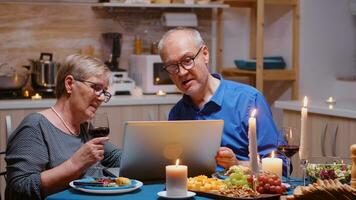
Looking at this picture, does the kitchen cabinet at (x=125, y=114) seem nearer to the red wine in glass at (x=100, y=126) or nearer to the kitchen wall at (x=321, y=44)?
the kitchen wall at (x=321, y=44)

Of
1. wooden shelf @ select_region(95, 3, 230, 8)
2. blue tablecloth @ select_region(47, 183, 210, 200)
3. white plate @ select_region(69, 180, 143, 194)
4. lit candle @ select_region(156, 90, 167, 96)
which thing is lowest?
blue tablecloth @ select_region(47, 183, 210, 200)

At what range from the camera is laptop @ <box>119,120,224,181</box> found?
94.3 inches

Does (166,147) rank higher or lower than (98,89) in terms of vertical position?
lower

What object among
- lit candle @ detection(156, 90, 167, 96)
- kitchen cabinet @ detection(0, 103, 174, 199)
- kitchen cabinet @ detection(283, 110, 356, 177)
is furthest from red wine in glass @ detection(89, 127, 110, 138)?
lit candle @ detection(156, 90, 167, 96)

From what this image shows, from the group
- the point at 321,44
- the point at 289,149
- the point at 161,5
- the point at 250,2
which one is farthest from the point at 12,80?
the point at 289,149

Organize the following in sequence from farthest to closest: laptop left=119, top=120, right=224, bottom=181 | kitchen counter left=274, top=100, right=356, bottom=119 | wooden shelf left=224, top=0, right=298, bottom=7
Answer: wooden shelf left=224, top=0, right=298, bottom=7, kitchen counter left=274, top=100, right=356, bottom=119, laptop left=119, top=120, right=224, bottom=181

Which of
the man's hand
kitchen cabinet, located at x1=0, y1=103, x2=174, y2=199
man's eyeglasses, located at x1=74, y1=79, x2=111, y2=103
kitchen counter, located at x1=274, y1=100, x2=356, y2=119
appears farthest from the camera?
kitchen cabinet, located at x1=0, y1=103, x2=174, y2=199

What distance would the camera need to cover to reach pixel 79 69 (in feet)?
9.38

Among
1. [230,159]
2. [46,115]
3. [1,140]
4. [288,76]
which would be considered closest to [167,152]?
[230,159]

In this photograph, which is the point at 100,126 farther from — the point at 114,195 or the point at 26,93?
the point at 26,93

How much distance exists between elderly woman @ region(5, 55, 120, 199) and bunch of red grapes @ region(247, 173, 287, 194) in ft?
1.93

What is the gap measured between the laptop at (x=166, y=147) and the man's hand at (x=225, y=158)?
0.03 metres

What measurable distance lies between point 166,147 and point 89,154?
0.29 m

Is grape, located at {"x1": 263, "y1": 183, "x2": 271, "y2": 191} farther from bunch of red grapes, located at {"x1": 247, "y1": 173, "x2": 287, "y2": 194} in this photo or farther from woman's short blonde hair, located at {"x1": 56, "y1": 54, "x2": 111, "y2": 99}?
woman's short blonde hair, located at {"x1": 56, "y1": 54, "x2": 111, "y2": 99}
